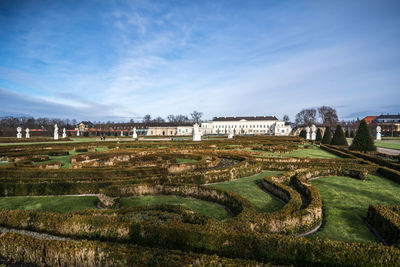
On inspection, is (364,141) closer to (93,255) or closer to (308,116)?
(93,255)

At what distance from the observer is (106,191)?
624 cm

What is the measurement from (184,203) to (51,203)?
3.66 m

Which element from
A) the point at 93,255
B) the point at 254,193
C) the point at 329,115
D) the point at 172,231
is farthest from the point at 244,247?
the point at 329,115

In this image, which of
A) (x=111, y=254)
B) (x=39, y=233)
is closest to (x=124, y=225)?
(x=111, y=254)

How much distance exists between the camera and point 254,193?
6.98 meters

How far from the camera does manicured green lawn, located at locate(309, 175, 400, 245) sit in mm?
4328

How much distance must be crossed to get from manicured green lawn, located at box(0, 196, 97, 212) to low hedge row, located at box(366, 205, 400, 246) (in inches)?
259

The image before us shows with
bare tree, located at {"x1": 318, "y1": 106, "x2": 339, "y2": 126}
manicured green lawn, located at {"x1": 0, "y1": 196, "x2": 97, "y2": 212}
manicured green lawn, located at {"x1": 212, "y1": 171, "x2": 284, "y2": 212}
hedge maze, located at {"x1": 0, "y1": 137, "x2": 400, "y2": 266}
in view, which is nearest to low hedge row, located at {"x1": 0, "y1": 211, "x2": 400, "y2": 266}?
hedge maze, located at {"x1": 0, "y1": 137, "x2": 400, "y2": 266}

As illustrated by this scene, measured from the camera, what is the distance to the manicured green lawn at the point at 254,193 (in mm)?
5910

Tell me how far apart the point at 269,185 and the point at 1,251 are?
6628 millimetres

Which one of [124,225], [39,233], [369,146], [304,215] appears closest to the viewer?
[124,225]

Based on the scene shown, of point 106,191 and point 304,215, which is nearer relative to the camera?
point 304,215

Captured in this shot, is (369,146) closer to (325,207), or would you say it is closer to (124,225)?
(325,207)

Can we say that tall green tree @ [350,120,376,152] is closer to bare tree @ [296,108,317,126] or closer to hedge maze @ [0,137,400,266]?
hedge maze @ [0,137,400,266]
